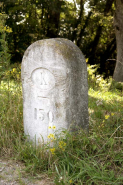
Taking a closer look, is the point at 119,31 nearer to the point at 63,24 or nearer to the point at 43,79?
the point at 63,24

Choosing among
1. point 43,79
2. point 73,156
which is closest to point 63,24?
point 43,79

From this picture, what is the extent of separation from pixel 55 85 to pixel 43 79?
202 millimetres

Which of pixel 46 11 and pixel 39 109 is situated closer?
pixel 39 109

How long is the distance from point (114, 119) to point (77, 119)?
101cm

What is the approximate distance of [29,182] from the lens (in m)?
2.69

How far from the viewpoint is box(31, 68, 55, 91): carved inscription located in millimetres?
3196

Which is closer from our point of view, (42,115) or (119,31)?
(42,115)

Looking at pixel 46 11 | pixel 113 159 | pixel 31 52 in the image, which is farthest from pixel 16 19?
pixel 113 159

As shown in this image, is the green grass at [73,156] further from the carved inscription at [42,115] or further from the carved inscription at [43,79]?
the carved inscription at [43,79]

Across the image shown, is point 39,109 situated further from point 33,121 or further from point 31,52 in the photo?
point 31,52

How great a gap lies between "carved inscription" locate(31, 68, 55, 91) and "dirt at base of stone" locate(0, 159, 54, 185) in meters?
1.04

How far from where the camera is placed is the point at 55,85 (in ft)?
10.4

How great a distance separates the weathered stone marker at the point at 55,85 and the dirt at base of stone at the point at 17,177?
0.52 m

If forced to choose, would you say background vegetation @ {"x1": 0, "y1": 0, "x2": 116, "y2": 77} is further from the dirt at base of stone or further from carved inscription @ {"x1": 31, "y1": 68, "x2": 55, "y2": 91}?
the dirt at base of stone
